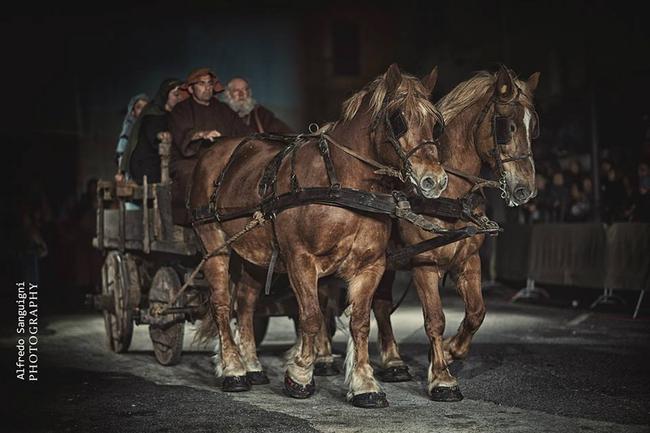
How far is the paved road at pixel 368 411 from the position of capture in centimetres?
730

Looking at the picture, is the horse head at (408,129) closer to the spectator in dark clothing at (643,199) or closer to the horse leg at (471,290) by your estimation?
the horse leg at (471,290)

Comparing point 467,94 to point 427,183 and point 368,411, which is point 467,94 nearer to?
point 427,183

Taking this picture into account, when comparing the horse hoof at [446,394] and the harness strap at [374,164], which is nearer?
the harness strap at [374,164]

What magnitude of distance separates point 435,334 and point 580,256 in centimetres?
790

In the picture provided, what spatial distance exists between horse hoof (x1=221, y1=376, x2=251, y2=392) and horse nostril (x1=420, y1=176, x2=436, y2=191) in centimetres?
257

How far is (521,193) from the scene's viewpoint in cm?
820

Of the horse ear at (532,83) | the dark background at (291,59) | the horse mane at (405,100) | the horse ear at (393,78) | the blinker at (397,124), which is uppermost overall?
the dark background at (291,59)

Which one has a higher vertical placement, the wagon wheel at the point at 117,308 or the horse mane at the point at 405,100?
the horse mane at the point at 405,100

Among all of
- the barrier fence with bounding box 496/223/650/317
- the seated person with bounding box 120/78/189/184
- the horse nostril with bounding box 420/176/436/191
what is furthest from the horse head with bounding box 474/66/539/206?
the barrier fence with bounding box 496/223/650/317

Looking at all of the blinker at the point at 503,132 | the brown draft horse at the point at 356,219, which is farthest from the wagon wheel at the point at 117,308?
the blinker at the point at 503,132

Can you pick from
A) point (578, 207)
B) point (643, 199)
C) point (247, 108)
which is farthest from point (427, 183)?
point (578, 207)

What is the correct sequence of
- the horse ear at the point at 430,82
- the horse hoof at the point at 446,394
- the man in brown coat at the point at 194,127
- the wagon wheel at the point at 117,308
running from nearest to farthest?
the horse ear at the point at 430,82, the horse hoof at the point at 446,394, the man in brown coat at the point at 194,127, the wagon wheel at the point at 117,308

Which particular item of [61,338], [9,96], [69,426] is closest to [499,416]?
[69,426]

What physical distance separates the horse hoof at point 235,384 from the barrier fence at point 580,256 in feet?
22.7
